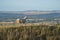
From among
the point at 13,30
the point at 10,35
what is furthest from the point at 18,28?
the point at 10,35

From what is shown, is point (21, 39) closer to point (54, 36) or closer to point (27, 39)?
point (27, 39)

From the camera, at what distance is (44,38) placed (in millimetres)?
15609

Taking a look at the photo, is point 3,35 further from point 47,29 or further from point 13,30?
point 47,29

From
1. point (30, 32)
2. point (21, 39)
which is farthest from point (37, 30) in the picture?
point (21, 39)

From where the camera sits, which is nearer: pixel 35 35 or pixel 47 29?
pixel 35 35

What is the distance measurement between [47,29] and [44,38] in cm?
158

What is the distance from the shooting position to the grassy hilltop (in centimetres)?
1544

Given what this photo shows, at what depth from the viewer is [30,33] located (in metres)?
15.9

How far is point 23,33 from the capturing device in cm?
1592

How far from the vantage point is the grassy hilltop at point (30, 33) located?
50.6 feet

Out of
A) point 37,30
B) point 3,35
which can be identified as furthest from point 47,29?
point 3,35

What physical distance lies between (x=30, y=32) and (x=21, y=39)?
3.52 feet

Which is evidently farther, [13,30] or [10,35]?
[13,30]

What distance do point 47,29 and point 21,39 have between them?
2535 millimetres
